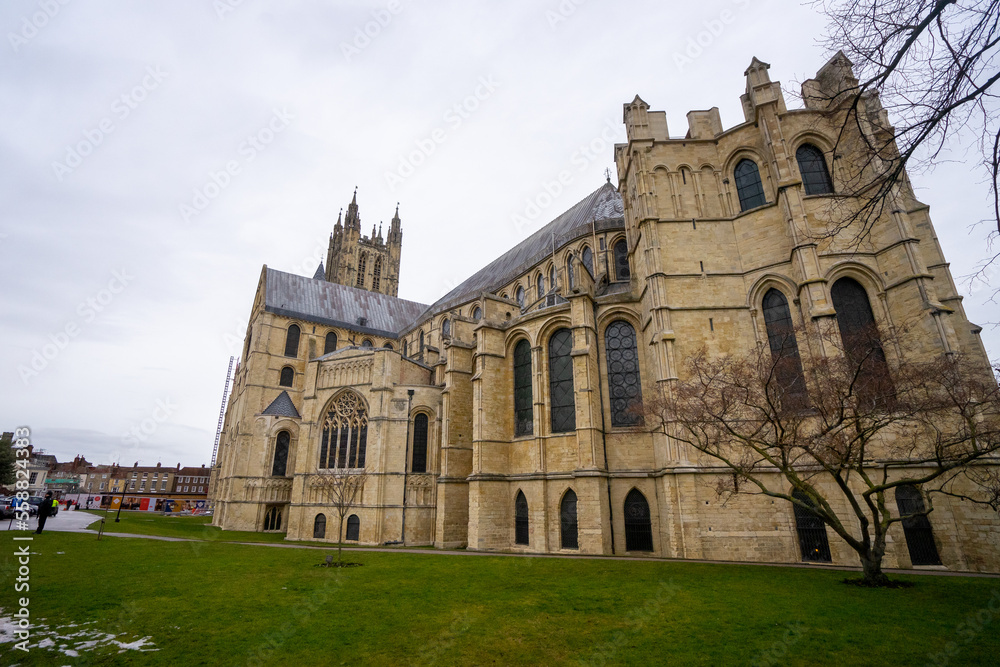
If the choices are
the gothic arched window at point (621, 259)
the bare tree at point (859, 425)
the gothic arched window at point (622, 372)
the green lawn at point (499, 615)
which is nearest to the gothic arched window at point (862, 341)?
the bare tree at point (859, 425)

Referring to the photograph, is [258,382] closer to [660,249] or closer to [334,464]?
[334,464]

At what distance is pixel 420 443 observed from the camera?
26234 millimetres

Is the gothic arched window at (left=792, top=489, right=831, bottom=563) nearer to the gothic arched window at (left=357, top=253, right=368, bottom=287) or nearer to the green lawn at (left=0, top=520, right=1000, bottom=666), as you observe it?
the green lawn at (left=0, top=520, right=1000, bottom=666)

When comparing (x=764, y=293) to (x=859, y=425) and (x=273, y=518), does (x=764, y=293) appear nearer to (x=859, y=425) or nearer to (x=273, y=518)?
(x=859, y=425)

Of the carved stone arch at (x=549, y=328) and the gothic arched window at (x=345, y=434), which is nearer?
the carved stone arch at (x=549, y=328)

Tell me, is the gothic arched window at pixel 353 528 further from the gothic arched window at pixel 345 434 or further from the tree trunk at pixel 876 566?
the tree trunk at pixel 876 566

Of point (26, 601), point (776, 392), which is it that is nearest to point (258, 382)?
point (26, 601)

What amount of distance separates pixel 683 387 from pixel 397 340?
116ft

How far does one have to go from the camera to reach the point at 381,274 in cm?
6131

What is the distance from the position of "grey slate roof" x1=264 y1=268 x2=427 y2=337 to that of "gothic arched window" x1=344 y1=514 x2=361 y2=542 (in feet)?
68.4

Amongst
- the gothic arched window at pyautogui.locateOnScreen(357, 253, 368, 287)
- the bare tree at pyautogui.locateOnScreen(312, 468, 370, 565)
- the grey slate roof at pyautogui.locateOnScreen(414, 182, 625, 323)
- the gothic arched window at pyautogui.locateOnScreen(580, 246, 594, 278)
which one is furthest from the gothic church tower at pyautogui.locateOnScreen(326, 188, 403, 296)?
the gothic arched window at pyautogui.locateOnScreen(580, 246, 594, 278)

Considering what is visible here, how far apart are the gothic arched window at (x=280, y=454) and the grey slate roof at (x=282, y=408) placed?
1356mm

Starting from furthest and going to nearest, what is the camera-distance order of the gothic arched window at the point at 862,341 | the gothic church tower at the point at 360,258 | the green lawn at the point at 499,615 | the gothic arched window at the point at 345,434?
the gothic church tower at the point at 360,258
the gothic arched window at the point at 345,434
the gothic arched window at the point at 862,341
the green lawn at the point at 499,615

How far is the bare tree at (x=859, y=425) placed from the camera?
10.4 metres
